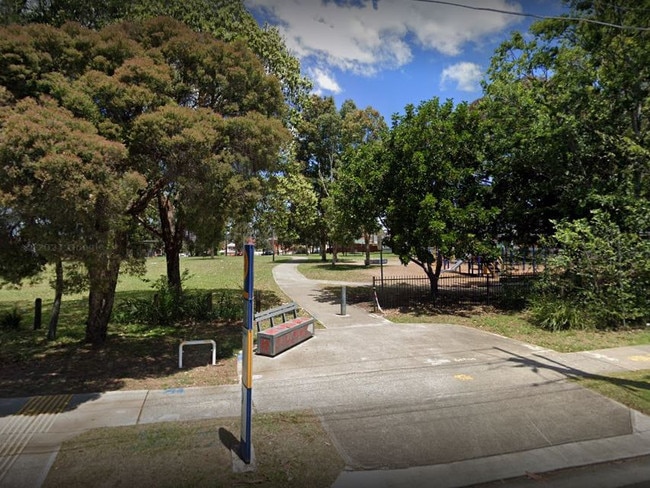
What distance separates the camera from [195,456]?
13.7 ft

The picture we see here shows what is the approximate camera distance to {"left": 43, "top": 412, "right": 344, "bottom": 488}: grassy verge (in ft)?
12.4

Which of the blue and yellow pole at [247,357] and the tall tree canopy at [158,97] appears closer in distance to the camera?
the blue and yellow pole at [247,357]

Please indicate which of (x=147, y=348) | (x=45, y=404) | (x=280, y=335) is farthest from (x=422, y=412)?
(x=147, y=348)

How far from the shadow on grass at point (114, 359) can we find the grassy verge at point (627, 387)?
5726 mm

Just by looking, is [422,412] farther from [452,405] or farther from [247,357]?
[247,357]

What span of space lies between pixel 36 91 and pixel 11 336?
6747 mm

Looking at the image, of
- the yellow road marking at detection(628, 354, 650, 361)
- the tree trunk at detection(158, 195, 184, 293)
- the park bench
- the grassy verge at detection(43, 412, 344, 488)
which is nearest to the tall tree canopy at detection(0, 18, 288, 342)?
the park bench

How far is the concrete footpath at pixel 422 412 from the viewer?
13.4 ft

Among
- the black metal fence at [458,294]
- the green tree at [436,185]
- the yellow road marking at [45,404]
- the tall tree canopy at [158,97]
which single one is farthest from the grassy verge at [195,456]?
the black metal fence at [458,294]

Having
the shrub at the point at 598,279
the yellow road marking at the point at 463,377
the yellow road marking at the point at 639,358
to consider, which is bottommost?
the yellow road marking at the point at 463,377

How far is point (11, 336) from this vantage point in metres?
10.1

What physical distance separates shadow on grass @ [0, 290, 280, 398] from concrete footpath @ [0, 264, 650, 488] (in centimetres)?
58

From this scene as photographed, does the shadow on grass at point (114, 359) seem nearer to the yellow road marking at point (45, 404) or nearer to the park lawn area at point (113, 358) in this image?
the park lawn area at point (113, 358)

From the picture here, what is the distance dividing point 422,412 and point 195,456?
2894 millimetres
